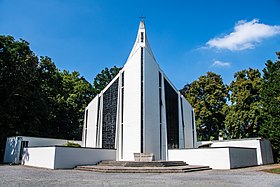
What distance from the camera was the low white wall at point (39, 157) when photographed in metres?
16.7

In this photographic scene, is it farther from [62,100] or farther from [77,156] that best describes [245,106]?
[62,100]

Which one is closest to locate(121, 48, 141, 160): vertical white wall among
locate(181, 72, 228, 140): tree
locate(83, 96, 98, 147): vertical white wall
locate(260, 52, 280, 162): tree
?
locate(83, 96, 98, 147): vertical white wall

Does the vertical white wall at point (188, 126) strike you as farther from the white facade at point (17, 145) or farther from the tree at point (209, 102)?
the white facade at point (17, 145)

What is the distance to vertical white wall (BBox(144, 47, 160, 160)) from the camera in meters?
21.3

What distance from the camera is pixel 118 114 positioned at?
22.9m

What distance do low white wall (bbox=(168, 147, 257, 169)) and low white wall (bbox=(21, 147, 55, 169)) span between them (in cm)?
1012

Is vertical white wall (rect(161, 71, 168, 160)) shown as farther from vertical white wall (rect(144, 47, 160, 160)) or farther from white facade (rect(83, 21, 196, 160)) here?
vertical white wall (rect(144, 47, 160, 160))

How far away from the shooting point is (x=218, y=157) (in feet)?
57.2

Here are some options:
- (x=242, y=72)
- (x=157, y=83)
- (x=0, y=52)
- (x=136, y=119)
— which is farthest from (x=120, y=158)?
(x=242, y=72)

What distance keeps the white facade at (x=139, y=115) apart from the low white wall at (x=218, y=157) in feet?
7.88

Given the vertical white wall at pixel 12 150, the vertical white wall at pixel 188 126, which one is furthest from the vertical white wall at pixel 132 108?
the vertical white wall at pixel 12 150

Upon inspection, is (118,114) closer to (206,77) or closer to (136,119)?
(136,119)

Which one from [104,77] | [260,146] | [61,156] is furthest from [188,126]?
[104,77]

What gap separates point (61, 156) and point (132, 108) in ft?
26.3
